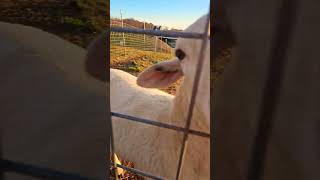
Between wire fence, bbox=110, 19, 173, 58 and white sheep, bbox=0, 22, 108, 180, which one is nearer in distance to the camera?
white sheep, bbox=0, 22, 108, 180

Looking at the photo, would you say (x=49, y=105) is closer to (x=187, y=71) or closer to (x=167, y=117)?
(x=187, y=71)

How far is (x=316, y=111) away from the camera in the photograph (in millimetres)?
279

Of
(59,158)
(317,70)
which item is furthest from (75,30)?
(317,70)

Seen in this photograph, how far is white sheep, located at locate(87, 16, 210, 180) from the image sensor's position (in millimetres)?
1391

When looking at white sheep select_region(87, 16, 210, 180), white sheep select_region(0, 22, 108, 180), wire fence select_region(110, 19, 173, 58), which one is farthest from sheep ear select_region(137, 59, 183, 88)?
wire fence select_region(110, 19, 173, 58)

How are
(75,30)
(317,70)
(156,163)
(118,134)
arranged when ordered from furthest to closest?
1. (118,134)
2. (156,163)
3. (75,30)
4. (317,70)

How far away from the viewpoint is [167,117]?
70.4 inches

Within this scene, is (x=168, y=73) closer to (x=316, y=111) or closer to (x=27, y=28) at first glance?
(x=27, y=28)

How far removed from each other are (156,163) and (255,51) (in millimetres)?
1464

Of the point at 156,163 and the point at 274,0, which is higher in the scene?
the point at 274,0

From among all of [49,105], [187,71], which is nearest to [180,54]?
[187,71]

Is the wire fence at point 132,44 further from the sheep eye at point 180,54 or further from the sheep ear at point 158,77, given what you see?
the sheep eye at point 180,54

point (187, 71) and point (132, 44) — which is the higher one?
point (187, 71)

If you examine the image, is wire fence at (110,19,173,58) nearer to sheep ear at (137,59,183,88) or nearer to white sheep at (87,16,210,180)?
white sheep at (87,16,210,180)
